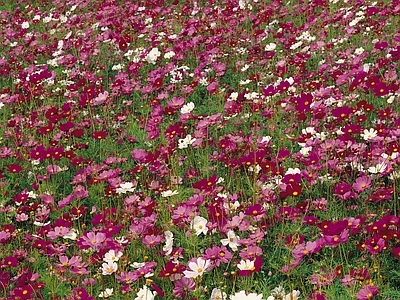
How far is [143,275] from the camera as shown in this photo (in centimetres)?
234

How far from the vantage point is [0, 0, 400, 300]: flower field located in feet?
7.96

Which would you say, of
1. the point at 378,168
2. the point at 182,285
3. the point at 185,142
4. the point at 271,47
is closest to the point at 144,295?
the point at 182,285

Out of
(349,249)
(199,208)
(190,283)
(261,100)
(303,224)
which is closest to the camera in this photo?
(190,283)

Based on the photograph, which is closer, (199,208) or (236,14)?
(199,208)

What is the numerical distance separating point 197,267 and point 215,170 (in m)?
1.24

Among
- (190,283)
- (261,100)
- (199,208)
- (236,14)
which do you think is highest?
(190,283)

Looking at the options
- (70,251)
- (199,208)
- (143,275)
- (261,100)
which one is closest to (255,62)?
(261,100)

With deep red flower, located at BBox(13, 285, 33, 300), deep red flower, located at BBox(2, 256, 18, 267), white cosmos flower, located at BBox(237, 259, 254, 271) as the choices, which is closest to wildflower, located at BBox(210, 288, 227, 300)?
white cosmos flower, located at BBox(237, 259, 254, 271)

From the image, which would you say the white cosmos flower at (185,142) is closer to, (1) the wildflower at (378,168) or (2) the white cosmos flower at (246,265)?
(1) the wildflower at (378,168)

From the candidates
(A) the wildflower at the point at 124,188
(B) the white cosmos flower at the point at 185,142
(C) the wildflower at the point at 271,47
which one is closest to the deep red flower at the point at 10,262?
(A) the wildflower at the point at 124,188

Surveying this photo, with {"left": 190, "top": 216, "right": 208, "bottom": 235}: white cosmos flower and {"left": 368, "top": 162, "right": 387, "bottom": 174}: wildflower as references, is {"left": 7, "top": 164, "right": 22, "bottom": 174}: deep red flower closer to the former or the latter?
{"left": 190, "top": 216, "right": 208, "bottom": 235}: white cosmos flower

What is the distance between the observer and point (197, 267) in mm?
2266

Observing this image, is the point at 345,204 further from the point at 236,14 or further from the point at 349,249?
the point at 236,14

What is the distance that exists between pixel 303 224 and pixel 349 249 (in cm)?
30
